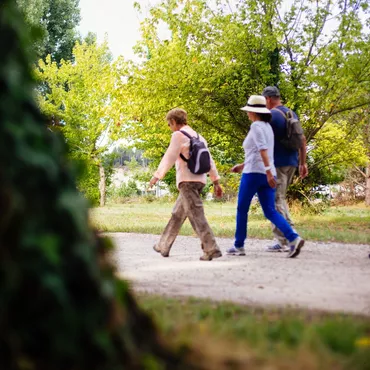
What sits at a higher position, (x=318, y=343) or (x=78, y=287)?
(x=78, y=287)

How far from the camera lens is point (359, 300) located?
607 centimetres

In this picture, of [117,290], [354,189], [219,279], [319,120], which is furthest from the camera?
[354,189]

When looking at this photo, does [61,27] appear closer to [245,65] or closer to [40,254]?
[245,65]

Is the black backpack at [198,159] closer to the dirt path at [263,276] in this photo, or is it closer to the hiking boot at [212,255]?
the hiking boot at [212,255]

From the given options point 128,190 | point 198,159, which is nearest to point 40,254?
point 198,159

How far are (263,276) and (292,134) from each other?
3465mm

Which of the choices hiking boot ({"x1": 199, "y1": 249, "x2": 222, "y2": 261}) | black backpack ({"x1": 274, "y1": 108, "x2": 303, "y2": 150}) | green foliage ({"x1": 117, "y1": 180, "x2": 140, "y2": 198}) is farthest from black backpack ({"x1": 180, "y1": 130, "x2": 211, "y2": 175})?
green foliage ({"x1": 117, "y1": 180, "x2": 140, "y2": 198})

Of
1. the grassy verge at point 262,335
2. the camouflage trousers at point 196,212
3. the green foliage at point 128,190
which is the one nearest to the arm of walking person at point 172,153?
the camouflage trousers at point 196,212

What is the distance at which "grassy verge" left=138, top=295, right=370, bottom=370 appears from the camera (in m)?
2.77

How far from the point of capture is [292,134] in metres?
10.6

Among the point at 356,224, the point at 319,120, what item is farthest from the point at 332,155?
the point at 356,224

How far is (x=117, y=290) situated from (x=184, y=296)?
368 centimetres

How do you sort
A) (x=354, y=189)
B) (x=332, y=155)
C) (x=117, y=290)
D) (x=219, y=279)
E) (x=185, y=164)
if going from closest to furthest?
(x=117, y=290) < (x=219, y=279) < (x=185, y=164) < (x=332, y=155) < (x=354, y=189)

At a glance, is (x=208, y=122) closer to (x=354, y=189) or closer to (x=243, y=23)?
(x=243, y=23)
